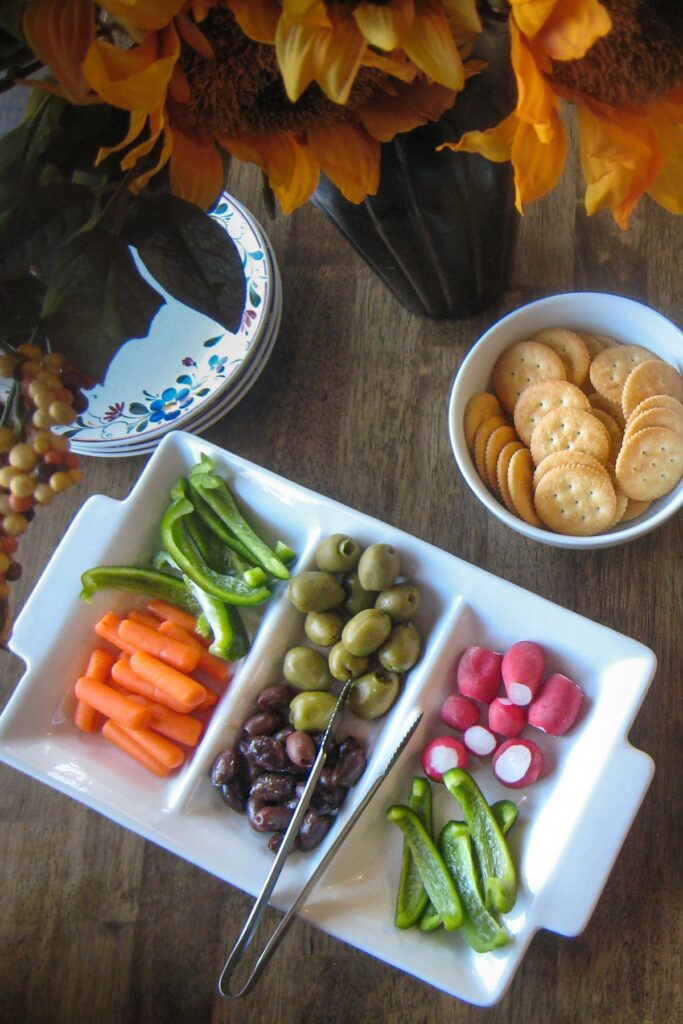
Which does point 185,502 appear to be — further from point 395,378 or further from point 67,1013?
point 67,1013

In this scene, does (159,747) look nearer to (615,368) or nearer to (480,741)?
(480,741)

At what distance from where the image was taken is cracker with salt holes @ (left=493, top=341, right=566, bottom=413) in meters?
0.81

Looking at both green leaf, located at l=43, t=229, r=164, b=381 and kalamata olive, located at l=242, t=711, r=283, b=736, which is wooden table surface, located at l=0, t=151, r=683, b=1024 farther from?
green leaf, located at l=43, t=229, r=164, b=381

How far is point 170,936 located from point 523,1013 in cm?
33

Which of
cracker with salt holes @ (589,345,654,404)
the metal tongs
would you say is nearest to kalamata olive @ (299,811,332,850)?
the metal tongs

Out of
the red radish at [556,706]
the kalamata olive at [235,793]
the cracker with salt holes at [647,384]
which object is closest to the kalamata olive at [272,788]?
the kalamata olive at [235,793]

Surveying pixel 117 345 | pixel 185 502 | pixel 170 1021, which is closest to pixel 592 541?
pixel 185 502

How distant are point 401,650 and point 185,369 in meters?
0.34

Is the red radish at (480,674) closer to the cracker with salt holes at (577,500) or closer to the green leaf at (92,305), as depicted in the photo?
the cracker with salt holes at (577,500)

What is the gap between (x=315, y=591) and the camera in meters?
0.80

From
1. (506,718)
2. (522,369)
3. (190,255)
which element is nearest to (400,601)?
(506,718)

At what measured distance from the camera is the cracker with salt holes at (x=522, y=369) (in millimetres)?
807

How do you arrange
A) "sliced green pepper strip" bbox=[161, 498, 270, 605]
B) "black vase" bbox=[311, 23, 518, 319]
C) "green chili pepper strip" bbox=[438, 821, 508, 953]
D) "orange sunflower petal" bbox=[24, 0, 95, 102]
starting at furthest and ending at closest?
"sliced green pepper strip" bbox=[161, 498, 270, 605], "green chili pepper strip" bbox=[438, 821, 508, 953], "black vase" bbox=[311, 23, 518, 319], "orange sunflower petal" bbox=[24, 0, 95, 102]

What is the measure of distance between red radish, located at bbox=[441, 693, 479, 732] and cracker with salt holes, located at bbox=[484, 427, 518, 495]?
187 mm
